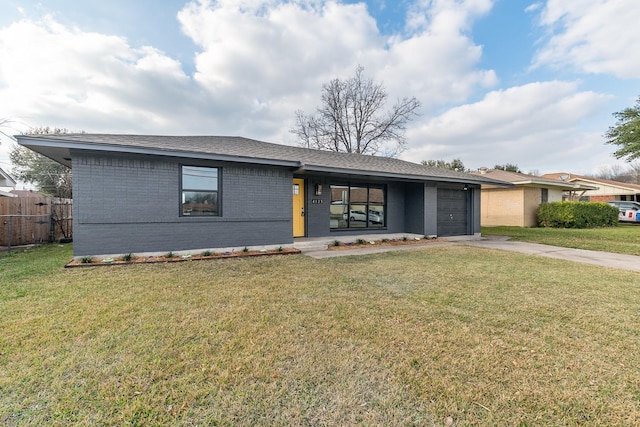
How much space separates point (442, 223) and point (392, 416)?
1075cm

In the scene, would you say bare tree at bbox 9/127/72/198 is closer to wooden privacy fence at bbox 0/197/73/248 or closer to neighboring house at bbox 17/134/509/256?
wooden privacy fence at bbox 0/197/73/248

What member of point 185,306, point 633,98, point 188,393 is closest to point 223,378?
point 188,393

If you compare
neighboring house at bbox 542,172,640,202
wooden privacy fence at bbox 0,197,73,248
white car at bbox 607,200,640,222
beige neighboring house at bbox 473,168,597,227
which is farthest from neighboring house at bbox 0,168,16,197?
neighboring house at bbox 542,172,640,202

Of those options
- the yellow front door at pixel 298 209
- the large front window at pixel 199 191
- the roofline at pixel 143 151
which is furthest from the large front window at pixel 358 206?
the large front window at pixel 199 191

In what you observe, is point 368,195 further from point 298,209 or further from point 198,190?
point 198,190

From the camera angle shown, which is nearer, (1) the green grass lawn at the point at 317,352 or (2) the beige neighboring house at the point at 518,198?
(1) the green grass lawn at the point at 317,352

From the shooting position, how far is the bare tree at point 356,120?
22.8 metres

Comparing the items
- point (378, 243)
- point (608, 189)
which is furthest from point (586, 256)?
point (608, 189)

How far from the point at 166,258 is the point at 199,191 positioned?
6.14 ft

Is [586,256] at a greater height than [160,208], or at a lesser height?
lesser

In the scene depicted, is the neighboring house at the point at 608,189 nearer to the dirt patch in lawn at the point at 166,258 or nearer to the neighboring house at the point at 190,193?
the neighboring house at the point at 190,193

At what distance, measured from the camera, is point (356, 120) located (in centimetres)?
2383

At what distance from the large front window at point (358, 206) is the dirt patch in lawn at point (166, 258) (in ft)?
9.93

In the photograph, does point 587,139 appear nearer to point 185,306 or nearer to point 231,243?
point 231,243
